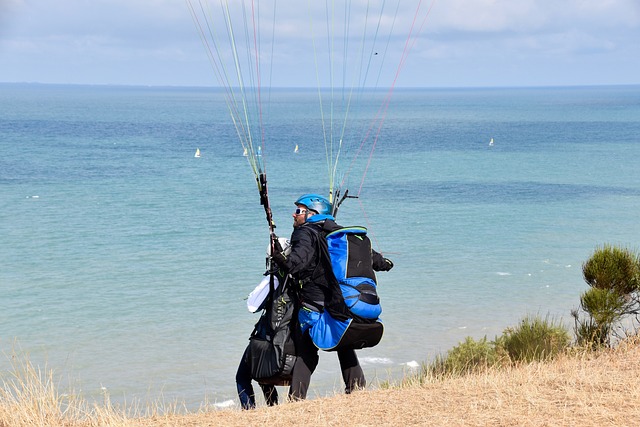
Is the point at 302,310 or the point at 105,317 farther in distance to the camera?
the point at 105,317

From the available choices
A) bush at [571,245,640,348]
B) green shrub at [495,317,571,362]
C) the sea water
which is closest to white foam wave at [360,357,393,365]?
the sea water

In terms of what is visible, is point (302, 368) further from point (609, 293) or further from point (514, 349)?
point (609, 293)

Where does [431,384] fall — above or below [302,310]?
below

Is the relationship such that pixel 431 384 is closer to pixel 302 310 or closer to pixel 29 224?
pixel 302 310

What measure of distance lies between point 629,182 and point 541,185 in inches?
179

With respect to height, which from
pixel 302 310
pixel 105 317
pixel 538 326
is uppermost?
pixel 302 310

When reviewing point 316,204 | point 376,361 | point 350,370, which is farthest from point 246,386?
point 376,361

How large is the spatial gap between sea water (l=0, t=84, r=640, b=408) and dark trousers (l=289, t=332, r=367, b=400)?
4638 millimetres

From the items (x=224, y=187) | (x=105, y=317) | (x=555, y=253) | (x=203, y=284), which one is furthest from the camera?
(x=224, y=187)

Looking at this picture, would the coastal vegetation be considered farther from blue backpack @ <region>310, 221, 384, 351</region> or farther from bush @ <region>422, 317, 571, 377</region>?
bush @ <region>422, 317, 571, 377</region>

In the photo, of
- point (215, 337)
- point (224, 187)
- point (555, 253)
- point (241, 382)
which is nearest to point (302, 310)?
point (241, 382)

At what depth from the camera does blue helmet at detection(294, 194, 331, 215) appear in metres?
7.06

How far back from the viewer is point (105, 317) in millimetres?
17406

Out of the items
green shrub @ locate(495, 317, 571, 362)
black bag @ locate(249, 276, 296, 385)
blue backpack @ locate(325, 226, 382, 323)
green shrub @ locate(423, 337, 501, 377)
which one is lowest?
green shrub @ locate(423, 337, 501, 377)
